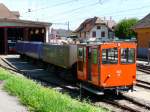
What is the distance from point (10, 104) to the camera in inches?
476

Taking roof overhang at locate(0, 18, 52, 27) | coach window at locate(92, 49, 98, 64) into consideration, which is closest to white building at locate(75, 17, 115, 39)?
roof overhang at locate(0, 18, 52, 27)

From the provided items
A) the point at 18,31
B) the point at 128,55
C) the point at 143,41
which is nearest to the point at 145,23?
the point at 143,41

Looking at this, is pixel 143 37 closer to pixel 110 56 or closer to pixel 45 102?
pixel 110 56

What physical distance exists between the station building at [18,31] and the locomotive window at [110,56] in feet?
127

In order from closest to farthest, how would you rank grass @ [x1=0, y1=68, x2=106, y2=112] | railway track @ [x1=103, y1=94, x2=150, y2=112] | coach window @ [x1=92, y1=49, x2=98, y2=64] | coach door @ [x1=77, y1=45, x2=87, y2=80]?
grass @ [x1=0, y1=68, x2=106, y2=112], railway track @ [x1=103, y1=94, x2=150, y2=112], coach window @ [x1=92, y1=49, x2=98, y2=64], coach door @ [x1=77, y1=45, x2=87, y2=80]

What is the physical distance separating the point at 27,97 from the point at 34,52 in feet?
88.8

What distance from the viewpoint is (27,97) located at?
1263 centimetres

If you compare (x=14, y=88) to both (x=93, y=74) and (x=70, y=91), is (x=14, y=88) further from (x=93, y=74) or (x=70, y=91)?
(x=70, y=91)

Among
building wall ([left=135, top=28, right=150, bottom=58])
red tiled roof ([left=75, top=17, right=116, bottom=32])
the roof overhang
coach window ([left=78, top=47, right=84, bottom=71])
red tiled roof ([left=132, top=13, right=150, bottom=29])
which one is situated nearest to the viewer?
coach window ([left=78, top=47, right=84, bottom=71])

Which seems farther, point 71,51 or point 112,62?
point 71,51

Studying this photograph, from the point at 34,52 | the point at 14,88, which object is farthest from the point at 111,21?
the point at 14,88

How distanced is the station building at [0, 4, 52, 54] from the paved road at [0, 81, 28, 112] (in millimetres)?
42991

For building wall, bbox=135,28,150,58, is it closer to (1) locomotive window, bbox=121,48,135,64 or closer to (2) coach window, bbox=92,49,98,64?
(1) locomotive window, bbox=121,48,135,64

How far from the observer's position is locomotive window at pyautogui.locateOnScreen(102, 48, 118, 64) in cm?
1872
